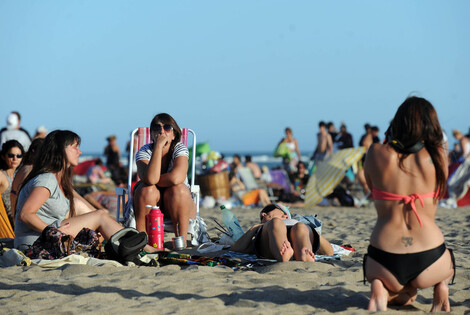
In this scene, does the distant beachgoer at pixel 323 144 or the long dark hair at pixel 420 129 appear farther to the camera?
the distant beachgoer at pixel 323 144

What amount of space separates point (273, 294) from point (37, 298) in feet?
4.25

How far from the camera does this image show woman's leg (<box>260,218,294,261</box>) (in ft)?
14.2

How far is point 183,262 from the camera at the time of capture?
4.41 meters

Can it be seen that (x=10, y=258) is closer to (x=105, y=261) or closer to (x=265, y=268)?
(x=105, y=261)

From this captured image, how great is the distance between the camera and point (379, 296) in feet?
9.65

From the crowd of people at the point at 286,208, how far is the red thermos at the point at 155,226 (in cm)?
22

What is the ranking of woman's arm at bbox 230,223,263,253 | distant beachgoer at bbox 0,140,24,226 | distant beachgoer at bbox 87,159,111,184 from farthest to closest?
distant beachgoer at bbox 87,159,111,184
distant beachgoer at bbox 0,140,24,226
woman's arm at bbox 230,223,263,253

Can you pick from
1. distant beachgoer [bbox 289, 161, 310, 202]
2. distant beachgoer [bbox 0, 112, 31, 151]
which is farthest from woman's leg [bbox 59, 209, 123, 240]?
distant beachgoer [bbox 289, 161, 310, 202]

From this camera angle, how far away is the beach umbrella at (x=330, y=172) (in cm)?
1016

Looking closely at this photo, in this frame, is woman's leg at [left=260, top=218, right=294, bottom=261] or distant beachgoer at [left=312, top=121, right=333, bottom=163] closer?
woman's leg at [left=260, top=218, right=294, bottom=261]

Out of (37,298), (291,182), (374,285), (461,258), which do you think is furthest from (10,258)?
(291,182)

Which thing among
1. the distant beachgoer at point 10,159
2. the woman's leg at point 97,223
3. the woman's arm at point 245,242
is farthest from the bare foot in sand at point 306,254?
the distant beachgoer at point 10,159

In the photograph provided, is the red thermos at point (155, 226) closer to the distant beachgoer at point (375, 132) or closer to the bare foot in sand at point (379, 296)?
the bare foot in sand at point (379, 296)

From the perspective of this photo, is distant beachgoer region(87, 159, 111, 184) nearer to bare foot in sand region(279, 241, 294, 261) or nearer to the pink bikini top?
bare foot in sand region(279, 241, 294, 261)
